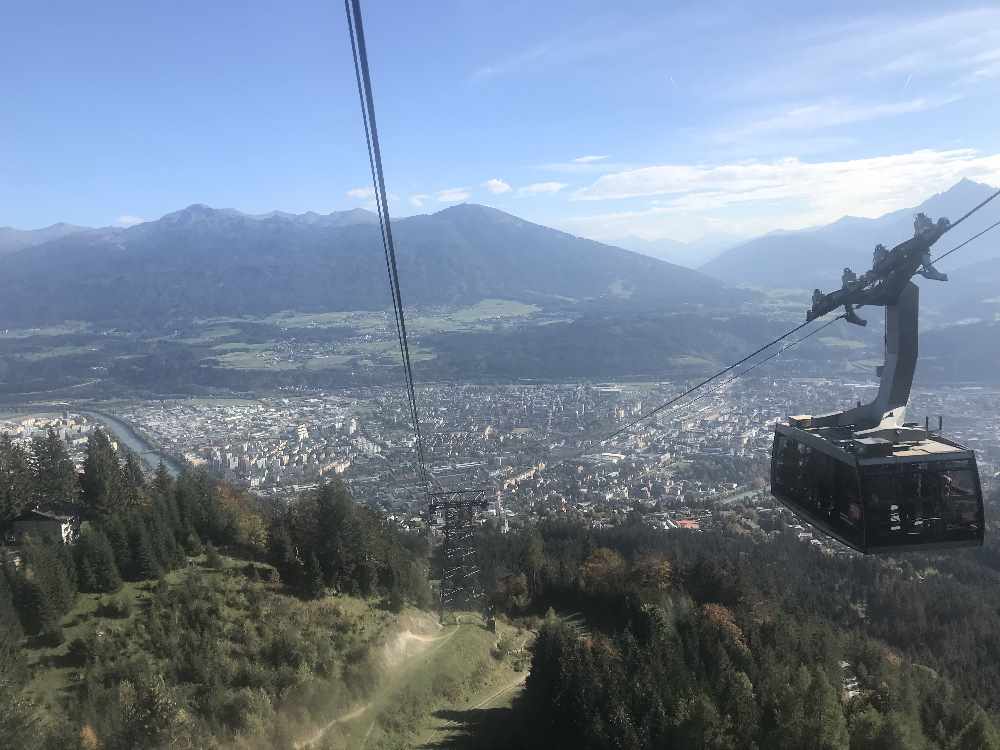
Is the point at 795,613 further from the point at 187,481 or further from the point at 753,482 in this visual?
the point at 753,482

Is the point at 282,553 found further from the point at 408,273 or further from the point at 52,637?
the point at 408,273

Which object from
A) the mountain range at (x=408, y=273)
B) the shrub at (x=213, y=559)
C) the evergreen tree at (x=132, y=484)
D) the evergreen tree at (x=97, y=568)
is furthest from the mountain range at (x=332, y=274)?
the evergreen tree at (x=97, y=568)

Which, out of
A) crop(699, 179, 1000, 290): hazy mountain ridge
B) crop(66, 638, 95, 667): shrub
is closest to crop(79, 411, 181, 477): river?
crop(66, 638, 95, 667): shrub

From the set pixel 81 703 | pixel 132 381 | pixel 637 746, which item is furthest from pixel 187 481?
pixel 132 381

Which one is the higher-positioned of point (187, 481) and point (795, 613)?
point (187, 481)

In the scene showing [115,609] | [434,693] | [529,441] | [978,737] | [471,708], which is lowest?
[529,441]

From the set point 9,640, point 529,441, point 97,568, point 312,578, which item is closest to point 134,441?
point 529,441

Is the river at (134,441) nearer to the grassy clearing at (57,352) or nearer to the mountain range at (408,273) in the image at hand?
the grassy clearing at (57,352)
